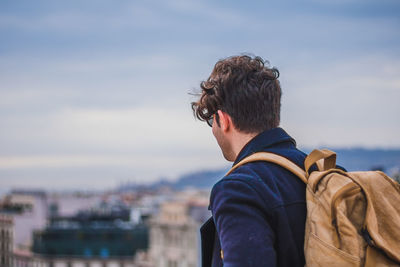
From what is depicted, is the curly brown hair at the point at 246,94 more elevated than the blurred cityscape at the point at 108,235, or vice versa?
the curly brown hair at the point at 246,94

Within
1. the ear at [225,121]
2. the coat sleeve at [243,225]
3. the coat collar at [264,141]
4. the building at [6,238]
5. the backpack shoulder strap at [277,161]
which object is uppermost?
the ear at [225,121]

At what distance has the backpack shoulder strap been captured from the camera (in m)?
2.43

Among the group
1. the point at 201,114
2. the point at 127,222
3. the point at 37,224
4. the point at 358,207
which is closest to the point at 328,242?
the point at 358,207

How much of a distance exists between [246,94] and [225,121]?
0.45ft

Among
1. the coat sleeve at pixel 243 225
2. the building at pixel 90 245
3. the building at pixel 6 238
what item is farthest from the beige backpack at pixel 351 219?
the building at pixel 6 238

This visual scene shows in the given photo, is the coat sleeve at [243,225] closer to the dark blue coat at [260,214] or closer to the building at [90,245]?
the dark blue coat at [260,214]

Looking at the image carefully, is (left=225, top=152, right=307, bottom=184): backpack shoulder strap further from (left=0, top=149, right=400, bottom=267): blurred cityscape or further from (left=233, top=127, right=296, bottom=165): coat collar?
(left=0, top=149, right=400, bottom=267): blurred cityscape

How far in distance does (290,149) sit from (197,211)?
50.4 meters

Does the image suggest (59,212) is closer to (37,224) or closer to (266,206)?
(37,224)

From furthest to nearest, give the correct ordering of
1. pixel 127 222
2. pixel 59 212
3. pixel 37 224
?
1. pixel 59 212
2. pixel 37 224
3. pixel 127 222

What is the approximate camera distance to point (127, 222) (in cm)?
6675

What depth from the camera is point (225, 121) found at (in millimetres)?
2555

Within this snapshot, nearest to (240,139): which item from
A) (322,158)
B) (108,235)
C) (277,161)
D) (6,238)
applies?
(277,161)

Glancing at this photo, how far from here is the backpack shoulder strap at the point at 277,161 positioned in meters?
2.43
